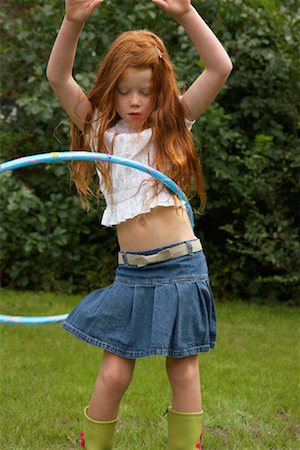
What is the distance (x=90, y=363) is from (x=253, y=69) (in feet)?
10.8

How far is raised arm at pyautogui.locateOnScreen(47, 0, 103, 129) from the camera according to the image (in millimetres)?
2758

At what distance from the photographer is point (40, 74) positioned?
659 cm

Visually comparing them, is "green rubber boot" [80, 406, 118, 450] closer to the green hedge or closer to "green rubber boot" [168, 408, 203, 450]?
"green rubber boot" [168, 408, 203, 450]

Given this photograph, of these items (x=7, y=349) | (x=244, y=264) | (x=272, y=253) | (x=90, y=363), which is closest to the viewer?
(x=90, y=363)

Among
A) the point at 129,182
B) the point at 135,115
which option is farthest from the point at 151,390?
the point at 135,115

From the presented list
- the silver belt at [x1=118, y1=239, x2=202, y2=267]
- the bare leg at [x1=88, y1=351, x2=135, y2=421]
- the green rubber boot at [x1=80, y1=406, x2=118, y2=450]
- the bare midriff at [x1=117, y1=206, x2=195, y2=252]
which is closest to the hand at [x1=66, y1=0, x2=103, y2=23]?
the bare midriff at [x1=117, y1=206, x2=195, y2=252]

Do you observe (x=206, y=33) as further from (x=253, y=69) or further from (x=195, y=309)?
(x=253, y=69)

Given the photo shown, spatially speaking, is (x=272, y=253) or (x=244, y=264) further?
(x=244, y=264)

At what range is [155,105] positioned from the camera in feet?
9.59

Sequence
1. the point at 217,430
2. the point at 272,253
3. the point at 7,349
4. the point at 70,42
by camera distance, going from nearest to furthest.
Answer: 1. the point at 70,42
2. the point at 217,430
3. the point at 7,349
4. the point at 272,253

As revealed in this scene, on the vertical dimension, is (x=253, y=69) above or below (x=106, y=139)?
above

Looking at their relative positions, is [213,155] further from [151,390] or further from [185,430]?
[185,430]

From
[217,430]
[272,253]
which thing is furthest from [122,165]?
[272,253]

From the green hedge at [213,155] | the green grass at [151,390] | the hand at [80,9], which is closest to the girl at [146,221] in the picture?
the hand at [80,9]
